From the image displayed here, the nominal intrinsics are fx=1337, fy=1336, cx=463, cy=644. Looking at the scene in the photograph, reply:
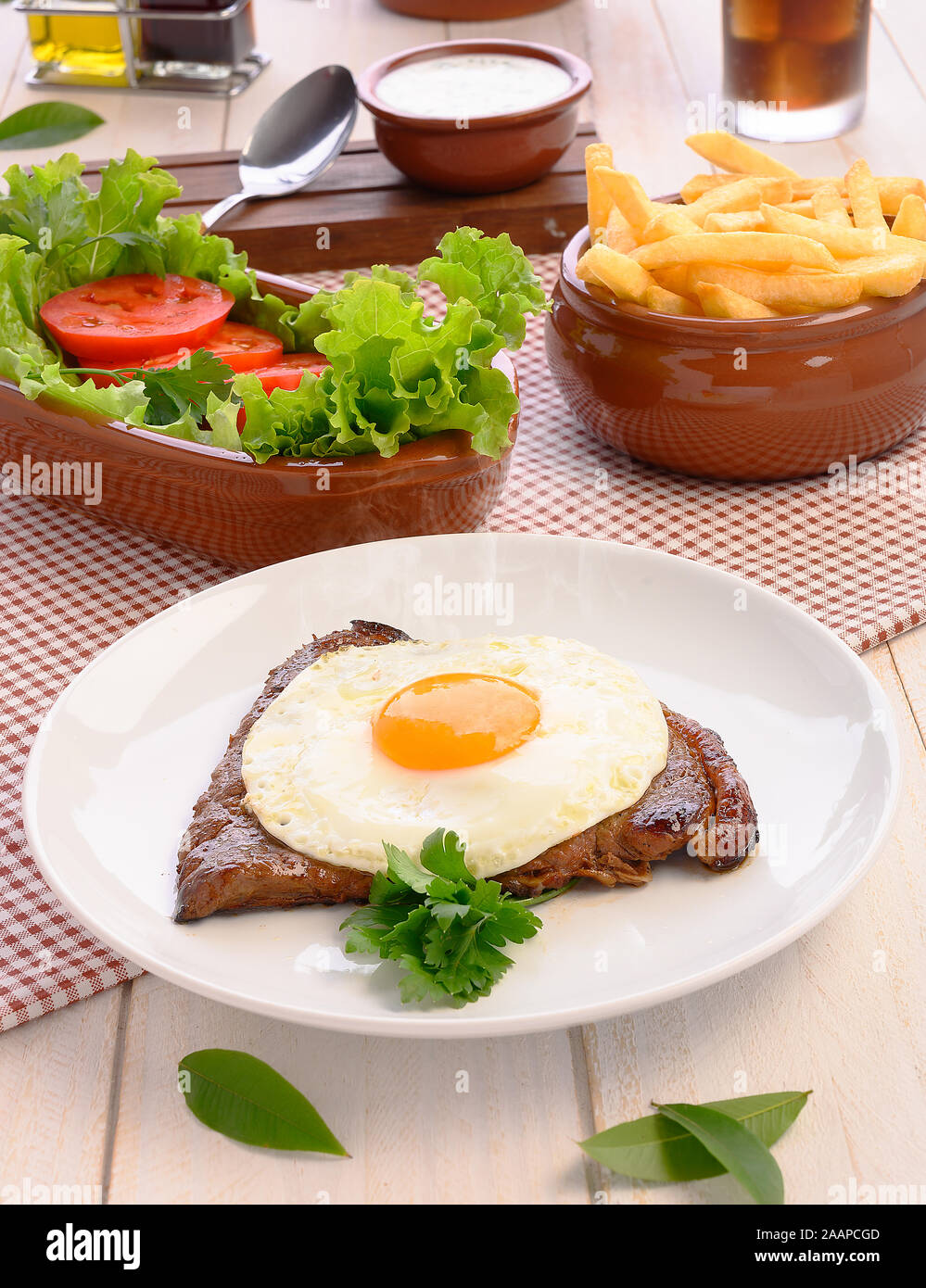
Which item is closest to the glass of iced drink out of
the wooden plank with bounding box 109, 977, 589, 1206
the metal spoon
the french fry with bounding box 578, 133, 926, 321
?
the metal spoon

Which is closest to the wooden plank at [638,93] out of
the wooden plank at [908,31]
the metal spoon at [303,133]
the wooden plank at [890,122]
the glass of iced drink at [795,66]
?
the glass of iced drink at [795,66]

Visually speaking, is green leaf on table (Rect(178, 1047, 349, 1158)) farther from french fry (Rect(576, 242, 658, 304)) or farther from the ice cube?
the ice cube

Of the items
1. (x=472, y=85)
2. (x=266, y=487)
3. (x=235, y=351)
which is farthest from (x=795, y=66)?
(x=266, y=487)

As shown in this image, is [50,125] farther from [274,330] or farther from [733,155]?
[733,155]

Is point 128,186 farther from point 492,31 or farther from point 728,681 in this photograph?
point 492,31

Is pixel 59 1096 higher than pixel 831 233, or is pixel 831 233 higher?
pixel 831 233

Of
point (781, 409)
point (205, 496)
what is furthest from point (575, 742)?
point (781, 409)
